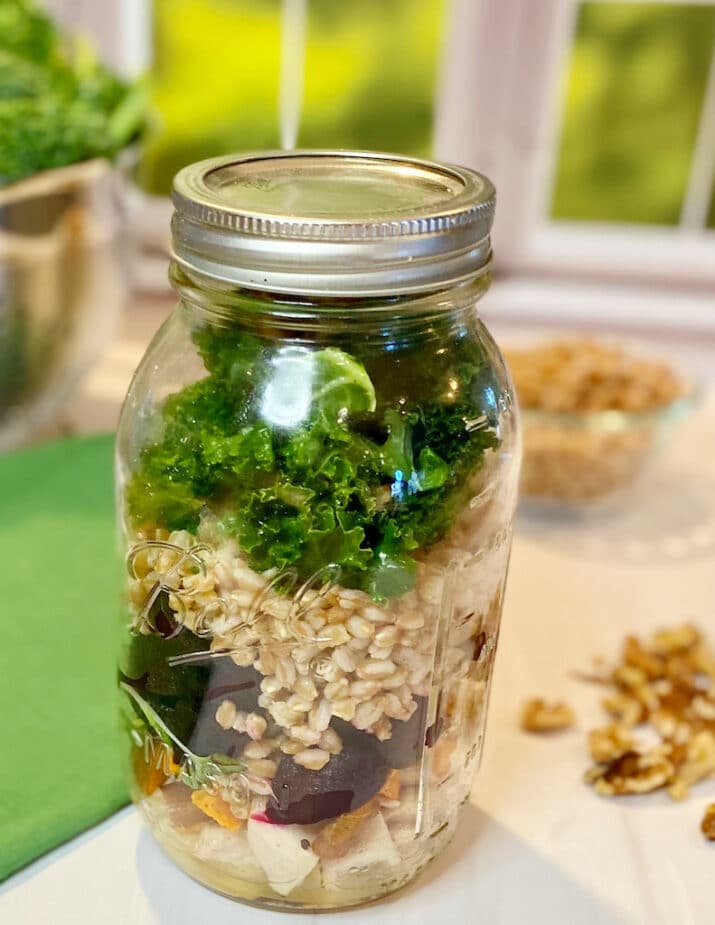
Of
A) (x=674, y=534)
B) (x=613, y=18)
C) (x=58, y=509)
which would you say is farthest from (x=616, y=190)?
(x=58, y=509)

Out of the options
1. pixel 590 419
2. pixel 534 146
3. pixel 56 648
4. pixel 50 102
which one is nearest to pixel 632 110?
pixel 534 146

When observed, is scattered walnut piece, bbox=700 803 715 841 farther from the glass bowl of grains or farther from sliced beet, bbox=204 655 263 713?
the glass bowl of grains

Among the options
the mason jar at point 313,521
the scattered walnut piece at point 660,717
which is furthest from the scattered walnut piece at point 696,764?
the mason jar at point 313,521

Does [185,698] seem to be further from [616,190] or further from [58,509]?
[616,190]

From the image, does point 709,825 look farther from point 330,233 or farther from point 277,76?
point 277,76

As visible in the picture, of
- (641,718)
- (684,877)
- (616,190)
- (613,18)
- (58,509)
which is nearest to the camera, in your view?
(684,877)

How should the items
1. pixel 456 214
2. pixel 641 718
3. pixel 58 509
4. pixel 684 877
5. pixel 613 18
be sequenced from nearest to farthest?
pixel 456 214 → pixel 684 877 → pixel 641 718 → pixel 58 509 → pixel 613 18
